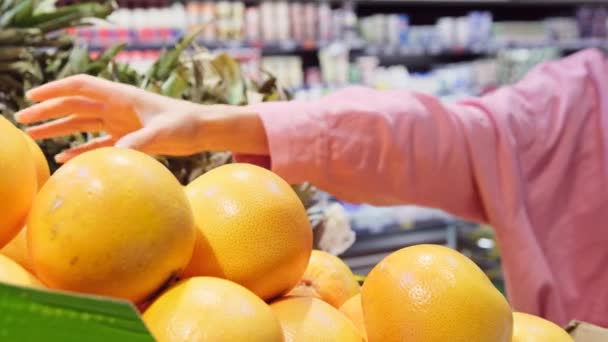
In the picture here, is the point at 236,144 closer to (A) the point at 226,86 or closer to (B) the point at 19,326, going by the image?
(A) the point at 226,86

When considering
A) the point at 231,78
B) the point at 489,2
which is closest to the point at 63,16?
the point at 231,78

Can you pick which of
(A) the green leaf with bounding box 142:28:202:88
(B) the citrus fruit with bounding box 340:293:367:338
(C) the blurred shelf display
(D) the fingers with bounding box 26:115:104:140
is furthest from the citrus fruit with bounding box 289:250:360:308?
(C) the blurred shelf display

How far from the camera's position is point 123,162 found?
53 centimetres

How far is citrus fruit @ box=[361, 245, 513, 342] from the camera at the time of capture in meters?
0.52

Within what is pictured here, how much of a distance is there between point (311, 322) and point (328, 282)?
14 centimetres

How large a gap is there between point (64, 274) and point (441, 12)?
5.18m

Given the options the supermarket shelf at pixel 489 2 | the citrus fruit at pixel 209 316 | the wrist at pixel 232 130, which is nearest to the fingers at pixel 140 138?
the wrist at pixel 232 130

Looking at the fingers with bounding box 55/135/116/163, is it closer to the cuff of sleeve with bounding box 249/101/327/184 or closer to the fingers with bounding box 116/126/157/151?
the fingers with bounding box 116/126/157/151

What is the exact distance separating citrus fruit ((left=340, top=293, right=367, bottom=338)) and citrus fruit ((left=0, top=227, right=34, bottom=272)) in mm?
265

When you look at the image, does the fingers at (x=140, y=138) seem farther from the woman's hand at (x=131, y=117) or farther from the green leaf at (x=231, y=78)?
the green leaf at (x=231, y=78)

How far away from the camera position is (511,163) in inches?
57.1

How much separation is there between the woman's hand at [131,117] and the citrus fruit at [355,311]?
0.41 metres

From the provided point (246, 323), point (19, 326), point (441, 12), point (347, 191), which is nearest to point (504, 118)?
point (347, 191)

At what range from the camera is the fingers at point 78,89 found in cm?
94
